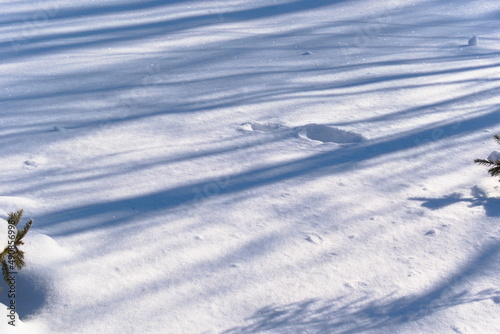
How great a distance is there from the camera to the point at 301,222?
3.34 metres

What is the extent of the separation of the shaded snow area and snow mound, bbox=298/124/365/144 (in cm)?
2

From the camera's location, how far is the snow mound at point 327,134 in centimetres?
455

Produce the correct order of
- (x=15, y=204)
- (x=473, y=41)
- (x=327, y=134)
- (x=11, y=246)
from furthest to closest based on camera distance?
(x=473, y=41)
(x=327, y=134)
(x=15, y=204)
(x=11, y=246)

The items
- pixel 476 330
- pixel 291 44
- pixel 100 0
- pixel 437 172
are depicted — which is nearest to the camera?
pixel 476 330

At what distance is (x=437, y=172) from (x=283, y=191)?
1.17 metres

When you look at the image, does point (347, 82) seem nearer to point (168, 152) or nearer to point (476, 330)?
point (168, 152)

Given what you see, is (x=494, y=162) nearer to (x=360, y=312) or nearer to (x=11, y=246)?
(x=360, y=312)

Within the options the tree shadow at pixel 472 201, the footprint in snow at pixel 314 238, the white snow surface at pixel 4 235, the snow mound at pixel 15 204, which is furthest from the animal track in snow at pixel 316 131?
the white snow surface at pixel 4 235

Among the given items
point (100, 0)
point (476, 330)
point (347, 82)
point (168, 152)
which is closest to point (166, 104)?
point (168, 152)

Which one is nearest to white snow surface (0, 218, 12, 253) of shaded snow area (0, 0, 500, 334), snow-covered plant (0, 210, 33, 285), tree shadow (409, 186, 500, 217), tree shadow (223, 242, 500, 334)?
snow-covered plant (0, 210, 33, 285)

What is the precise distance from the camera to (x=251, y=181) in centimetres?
381

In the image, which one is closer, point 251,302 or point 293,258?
point 251,302

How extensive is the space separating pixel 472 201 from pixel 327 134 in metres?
1.38

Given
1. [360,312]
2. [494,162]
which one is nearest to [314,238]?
[360,312]
